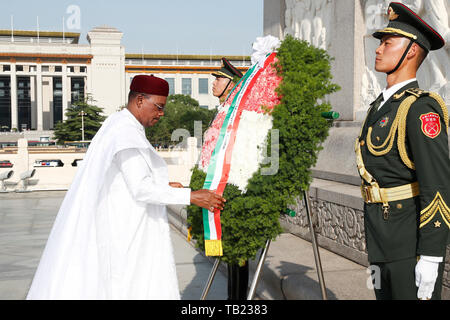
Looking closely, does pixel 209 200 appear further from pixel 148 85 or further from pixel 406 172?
pixel 406 172

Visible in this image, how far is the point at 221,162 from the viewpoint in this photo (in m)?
2.65

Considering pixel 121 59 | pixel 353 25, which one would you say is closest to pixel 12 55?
pixel 121 59

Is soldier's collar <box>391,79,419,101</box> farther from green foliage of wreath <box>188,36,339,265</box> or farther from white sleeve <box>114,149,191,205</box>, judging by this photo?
white sleeve <box>114,149,191,205</box>

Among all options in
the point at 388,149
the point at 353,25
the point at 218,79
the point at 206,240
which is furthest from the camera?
the point at 353,25

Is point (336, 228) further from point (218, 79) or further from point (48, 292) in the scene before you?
point (48, 292)

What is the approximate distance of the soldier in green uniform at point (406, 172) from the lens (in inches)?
72.9

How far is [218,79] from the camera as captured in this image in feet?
12.4

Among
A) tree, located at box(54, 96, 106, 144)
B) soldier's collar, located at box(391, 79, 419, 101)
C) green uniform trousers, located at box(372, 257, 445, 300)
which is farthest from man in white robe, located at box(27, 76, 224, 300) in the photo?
tree, located at box(54, 96, 106, 144)

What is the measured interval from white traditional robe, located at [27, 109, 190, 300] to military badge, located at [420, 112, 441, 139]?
128 cm

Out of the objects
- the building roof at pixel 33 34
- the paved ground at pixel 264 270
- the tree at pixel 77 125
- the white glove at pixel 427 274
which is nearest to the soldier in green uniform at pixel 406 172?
the white glove at pixel 427 274

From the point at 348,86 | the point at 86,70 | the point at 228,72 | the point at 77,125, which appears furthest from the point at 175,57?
the point at 228,72

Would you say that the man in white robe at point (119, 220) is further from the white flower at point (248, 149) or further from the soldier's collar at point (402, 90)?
the soldier's collar at point (402, 90)
